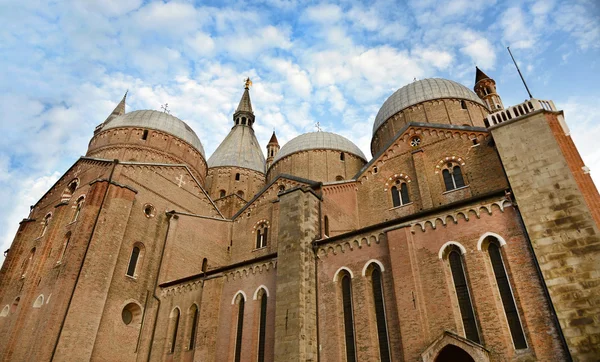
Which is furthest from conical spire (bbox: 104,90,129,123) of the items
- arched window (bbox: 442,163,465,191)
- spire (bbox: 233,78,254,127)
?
arched window (bbox: 442,163,465,191)

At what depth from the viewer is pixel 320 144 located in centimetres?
2681

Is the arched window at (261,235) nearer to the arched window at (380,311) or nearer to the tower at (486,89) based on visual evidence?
the arched window at (380,311)

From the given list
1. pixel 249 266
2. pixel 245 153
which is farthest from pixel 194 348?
pixel 245 153

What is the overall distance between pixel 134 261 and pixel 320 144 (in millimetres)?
13809

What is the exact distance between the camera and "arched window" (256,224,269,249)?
69.1ft

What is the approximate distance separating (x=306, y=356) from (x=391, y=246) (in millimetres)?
4428

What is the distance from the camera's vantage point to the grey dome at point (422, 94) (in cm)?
2406

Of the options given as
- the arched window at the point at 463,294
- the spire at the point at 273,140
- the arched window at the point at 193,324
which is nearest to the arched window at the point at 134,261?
the arched window at the point at 193,324

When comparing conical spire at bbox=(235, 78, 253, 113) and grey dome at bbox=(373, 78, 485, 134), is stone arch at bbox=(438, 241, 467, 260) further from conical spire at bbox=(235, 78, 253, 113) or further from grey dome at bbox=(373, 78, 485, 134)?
conical spire at bbox=(235, 78, 253, 113)

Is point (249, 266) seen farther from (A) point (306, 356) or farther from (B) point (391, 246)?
(B) point (391, 246)

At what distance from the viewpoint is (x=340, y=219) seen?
18.0 metres

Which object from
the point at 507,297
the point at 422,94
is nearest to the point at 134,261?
the point at 507,297

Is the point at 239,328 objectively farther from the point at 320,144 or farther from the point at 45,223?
the point at 320,144

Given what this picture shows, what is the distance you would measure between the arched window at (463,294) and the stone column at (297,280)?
4.82 metres
